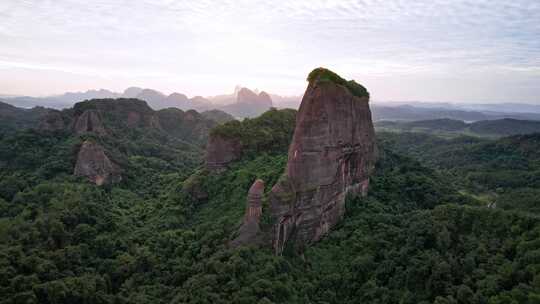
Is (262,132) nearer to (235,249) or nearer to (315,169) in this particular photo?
(315,169)

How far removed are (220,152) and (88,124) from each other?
28.3m

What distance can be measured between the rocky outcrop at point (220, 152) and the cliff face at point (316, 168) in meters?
11.6

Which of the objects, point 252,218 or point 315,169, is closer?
point 252,218

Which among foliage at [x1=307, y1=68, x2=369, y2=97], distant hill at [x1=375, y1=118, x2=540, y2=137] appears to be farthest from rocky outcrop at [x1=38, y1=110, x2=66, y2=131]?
distant hill at [x1=375, y1=118, x2=540, y2=137]

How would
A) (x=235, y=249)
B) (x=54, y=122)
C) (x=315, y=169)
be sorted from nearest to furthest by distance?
(x=235, y=249) < (x=315, y=169) < (x=54, y=122)

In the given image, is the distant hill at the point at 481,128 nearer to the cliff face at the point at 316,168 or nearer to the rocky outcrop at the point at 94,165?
the cliff face at the point at 316,168

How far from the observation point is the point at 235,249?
91.1 feet

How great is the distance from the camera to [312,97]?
3119 cm

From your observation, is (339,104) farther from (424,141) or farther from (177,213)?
(424,141)

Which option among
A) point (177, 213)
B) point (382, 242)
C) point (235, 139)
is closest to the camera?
point (382, 242)

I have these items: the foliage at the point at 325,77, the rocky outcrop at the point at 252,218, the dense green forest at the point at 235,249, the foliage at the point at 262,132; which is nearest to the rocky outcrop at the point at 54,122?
the dense green forest at the point at 235,249

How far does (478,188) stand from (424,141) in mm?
68038

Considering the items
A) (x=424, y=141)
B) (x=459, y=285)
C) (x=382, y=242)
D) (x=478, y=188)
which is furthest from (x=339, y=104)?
(x=424, y=141)

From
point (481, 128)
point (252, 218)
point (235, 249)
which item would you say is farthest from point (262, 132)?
point (481, 128)
